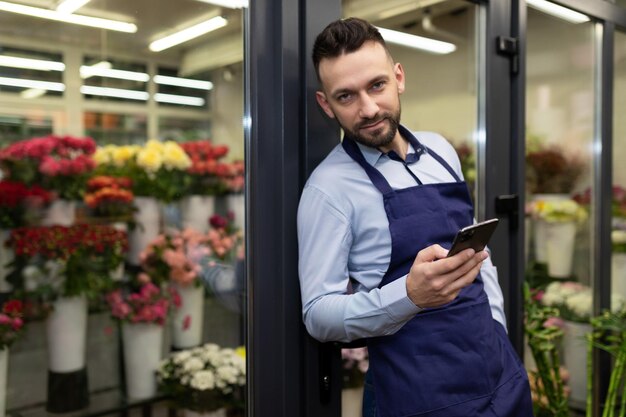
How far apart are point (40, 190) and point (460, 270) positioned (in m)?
0.89

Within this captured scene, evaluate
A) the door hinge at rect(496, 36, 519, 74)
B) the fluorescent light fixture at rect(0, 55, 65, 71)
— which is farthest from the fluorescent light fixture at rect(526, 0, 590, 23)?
the fluorescent light fixture at rect(0, 55, 65, 71)

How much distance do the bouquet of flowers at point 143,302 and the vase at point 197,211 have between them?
0.55ft

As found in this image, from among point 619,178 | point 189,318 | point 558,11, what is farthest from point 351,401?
point 619,178

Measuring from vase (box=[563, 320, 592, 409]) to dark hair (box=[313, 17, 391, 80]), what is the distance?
76.5 inches

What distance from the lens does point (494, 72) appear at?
2049 mm

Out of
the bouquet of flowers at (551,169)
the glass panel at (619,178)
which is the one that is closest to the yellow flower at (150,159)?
the bouquet of flowers at (551,169)

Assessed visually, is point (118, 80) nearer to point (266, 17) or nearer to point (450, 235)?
point (266, 17)

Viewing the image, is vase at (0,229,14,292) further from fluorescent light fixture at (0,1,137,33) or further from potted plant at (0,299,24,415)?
fluorescent light fixture at (0,1,137,33)

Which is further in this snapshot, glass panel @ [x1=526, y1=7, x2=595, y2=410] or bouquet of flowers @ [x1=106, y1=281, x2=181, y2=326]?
glass panel @ [x1=526, y1=7, x2=595, y2=410]

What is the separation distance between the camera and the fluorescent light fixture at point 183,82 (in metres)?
1.35

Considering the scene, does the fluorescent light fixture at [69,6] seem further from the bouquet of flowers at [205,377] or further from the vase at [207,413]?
the vase at [207,413]

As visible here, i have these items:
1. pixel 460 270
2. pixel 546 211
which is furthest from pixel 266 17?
pixel 546 211

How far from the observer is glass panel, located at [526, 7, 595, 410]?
2617mm

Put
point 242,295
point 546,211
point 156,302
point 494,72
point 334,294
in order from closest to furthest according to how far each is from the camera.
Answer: point 334,294 < point 156,302 < point 242,295 < point 494,72 < point 546,211
